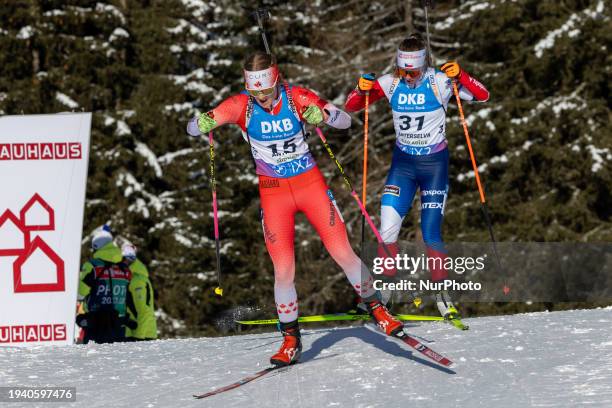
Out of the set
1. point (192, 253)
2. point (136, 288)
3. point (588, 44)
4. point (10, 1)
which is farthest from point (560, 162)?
point (136, 288)

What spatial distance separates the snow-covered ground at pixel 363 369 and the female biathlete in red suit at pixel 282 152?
42cm

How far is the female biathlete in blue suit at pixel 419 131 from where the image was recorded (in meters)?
9.67

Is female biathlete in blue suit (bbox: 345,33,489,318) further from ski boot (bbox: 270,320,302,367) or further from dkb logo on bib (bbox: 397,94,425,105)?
ski boot (bbox: 270,320,302,367)

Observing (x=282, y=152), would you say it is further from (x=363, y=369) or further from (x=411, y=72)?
(x=363, y=369)

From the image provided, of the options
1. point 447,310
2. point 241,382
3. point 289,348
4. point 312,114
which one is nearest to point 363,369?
point 289,348

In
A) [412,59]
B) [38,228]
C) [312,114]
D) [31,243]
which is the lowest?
[31,243]

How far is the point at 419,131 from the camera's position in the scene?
32.1 ft

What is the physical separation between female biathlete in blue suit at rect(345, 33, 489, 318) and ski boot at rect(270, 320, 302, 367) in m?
1.31

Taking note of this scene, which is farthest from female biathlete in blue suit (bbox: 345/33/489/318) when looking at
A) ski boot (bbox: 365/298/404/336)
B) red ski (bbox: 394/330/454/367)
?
red ski (bbox: 394/330/454/367)

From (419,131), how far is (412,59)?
1.95 feet

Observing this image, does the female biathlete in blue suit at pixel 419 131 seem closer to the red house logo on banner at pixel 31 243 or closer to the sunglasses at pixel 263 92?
the sunglasses at pixel 263 92

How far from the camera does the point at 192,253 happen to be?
2677 cm

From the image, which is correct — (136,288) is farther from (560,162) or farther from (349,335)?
(560,162)

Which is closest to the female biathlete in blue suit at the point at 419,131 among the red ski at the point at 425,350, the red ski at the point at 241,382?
the red ski at the point at 425,350
